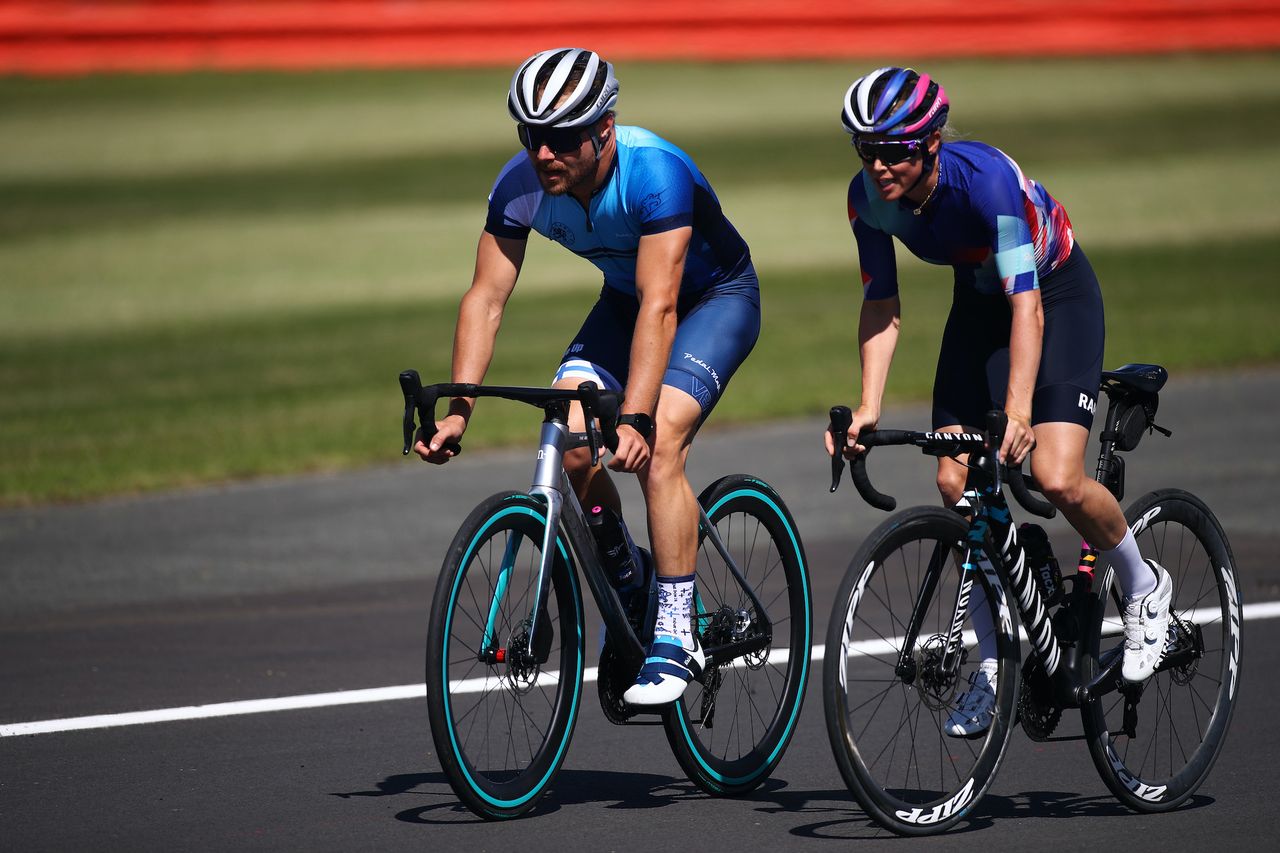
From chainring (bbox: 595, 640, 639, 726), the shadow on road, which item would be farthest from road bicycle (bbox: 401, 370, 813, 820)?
the shadow on road

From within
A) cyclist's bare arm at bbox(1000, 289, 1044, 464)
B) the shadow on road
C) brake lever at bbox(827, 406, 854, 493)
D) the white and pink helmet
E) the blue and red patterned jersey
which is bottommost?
the shadow on road

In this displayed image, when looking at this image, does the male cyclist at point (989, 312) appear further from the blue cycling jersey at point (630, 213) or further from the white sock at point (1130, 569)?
the blue cycling jersey at point (630, 213)

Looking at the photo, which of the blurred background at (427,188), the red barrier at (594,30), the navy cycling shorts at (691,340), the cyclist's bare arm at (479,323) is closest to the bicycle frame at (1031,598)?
the navy cycling shorts at (691,340)

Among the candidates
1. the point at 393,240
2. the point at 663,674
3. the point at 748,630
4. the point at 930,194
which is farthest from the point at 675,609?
the point at 393,240

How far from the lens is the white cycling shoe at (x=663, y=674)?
18.2 ft

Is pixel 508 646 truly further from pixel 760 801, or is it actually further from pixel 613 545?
pixel 760 801

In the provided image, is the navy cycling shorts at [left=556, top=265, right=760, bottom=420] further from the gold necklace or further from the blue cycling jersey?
the gold necklace

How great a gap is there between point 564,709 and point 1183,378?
10.2m

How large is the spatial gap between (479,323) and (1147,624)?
2175 millimetres

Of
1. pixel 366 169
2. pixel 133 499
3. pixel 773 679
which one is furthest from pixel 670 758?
pixel 366 169

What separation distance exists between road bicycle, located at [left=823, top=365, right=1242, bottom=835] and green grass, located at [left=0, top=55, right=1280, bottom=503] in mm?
7117

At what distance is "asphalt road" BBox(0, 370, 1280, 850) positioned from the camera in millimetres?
5441

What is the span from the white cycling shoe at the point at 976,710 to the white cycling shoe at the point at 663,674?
761mm

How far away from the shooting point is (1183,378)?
1472cm
